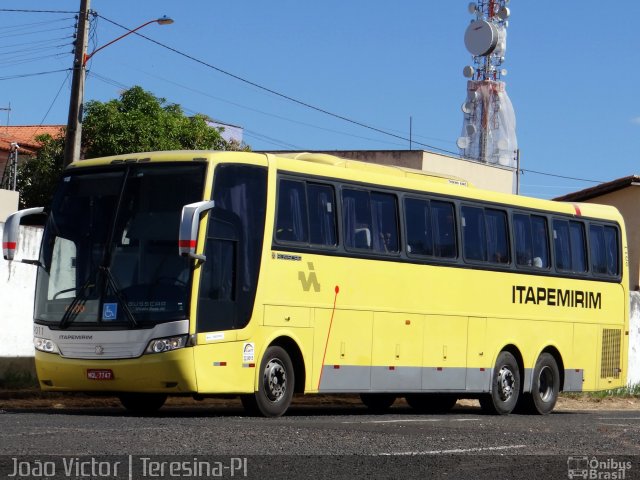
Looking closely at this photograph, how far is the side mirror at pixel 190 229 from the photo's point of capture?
15569mm

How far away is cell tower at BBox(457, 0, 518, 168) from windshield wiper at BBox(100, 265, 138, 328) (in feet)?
224

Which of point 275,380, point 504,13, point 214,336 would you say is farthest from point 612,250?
point 504,13

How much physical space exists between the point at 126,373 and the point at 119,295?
94 centimetres

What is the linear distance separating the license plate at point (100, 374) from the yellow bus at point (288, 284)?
0.02 m

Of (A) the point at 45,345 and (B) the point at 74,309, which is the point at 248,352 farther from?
(A) the point at 45,345

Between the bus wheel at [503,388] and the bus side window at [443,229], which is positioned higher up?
the bus side window at [443,229]

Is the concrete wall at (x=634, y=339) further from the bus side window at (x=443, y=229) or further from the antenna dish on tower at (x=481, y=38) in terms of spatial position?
the antenna dish on tower at (x=481, y=38)

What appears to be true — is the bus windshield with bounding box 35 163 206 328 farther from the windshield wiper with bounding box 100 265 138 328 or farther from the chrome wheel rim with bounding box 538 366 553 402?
the chrome wheel rim with bounding box 538 366 553 402

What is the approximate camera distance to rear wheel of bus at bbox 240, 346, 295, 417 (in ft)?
55.9

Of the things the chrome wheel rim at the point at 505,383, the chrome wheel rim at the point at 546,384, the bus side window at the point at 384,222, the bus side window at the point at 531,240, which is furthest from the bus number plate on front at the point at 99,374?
the chrome wheel rim at the point at 546,384

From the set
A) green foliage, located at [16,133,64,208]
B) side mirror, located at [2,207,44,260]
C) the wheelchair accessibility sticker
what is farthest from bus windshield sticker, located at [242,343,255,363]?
green foliage, located at [16,133,64,208]

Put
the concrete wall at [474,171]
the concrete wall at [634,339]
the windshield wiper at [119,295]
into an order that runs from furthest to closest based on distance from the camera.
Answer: the concrete wall at [474,171] < the concrete wall at [634,339] < the windshield wiper at [119,295]

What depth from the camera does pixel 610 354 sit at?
2520 centimetres

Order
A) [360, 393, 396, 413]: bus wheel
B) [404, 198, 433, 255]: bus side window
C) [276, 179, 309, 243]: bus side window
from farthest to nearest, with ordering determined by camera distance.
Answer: [360, 393, 396, 413]: bus wheel → [404, 198, 433, 255]: bus side window → [276, 179, 309, 243]: bus side window
